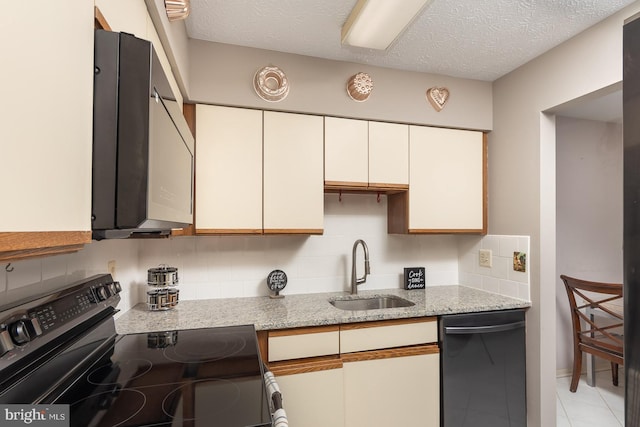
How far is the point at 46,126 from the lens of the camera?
54cm

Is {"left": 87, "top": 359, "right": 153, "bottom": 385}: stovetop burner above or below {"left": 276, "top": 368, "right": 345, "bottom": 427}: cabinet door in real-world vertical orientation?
above

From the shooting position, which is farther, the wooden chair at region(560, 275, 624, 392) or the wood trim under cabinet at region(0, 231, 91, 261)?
the wooden chair at region(560, 275, 624, 392)

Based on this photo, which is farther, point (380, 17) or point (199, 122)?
point (199, 122)

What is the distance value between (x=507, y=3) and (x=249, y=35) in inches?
48.8

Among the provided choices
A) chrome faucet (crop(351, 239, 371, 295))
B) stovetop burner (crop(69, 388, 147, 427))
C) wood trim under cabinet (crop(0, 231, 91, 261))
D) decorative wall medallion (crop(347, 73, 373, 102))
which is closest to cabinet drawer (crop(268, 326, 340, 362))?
chrome faucet (crop(351, 239, 371, 295))

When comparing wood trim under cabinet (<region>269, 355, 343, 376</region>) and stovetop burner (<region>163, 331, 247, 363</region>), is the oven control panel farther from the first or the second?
wood trim under cabinet (<region>269, 355, 343, 376</region>)

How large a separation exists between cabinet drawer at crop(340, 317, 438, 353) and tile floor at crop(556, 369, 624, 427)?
1.30 meters

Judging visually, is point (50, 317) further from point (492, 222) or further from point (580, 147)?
point (580, 147)

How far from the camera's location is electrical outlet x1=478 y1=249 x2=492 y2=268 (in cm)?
226

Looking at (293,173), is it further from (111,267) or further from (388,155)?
(111,267)

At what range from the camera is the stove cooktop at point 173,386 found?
0.77 meters

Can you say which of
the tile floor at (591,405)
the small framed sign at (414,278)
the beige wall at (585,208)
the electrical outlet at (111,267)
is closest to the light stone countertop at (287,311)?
the small framed sign at (414,278)

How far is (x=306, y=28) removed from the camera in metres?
1.67

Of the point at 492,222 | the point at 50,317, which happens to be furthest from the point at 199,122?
the point at 492,222
